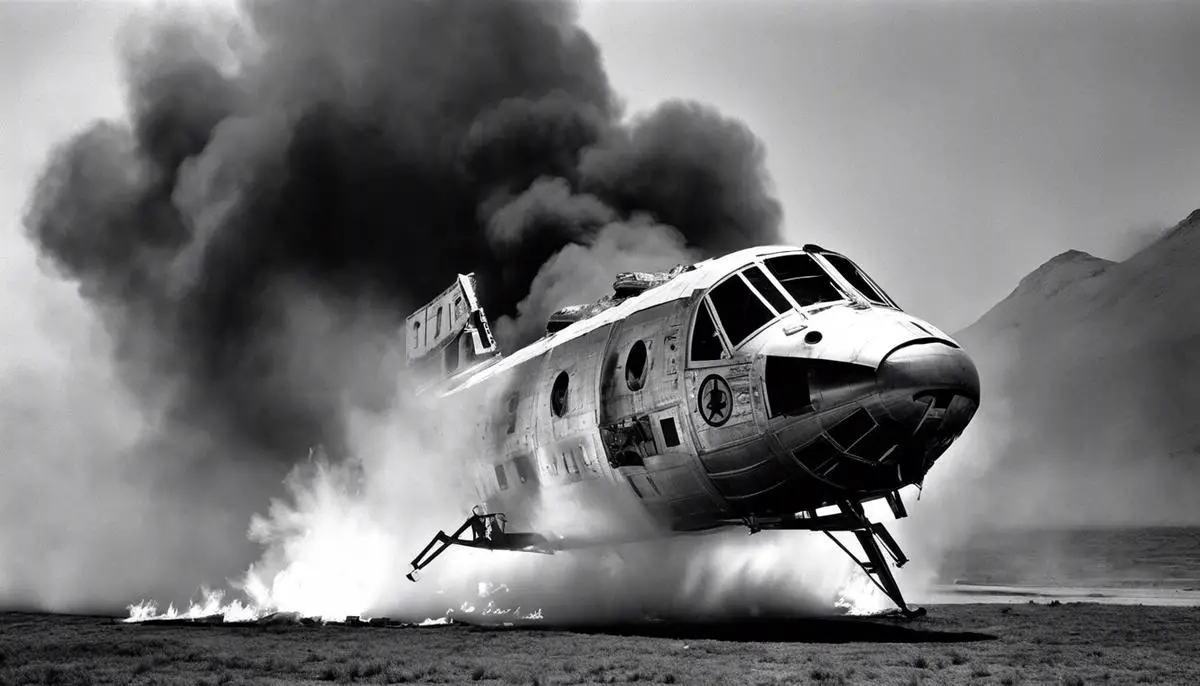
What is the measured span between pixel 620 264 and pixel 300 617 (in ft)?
51.3

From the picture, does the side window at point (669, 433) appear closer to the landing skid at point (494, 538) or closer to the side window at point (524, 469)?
the side window at point (524, 469)

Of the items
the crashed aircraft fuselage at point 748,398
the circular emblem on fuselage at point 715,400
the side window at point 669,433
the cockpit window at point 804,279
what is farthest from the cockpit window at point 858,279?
the side window at point 669,433

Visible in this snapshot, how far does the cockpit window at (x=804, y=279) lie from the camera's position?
1527 cm

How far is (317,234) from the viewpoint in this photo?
44.0 metres

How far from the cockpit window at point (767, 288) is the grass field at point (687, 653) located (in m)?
4.88

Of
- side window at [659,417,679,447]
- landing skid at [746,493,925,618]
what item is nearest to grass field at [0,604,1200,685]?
landing skid at [746,493,925,618]

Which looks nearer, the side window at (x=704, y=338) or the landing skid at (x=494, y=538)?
the side window at (x=704, y=338)

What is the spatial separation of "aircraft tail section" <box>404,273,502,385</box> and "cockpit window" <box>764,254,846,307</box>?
12425mm

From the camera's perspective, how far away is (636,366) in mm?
16766

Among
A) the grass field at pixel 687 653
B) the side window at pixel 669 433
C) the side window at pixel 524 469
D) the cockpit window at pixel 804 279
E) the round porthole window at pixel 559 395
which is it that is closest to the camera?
the grass field at pixel 687 653

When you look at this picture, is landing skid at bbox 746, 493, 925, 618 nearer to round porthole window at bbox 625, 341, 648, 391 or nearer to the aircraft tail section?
round porthole window at bbox 625, 341, 648, 391

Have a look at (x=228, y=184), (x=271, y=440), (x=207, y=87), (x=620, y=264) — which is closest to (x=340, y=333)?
(x=271, y=440)

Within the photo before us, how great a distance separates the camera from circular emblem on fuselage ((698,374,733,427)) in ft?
48.9

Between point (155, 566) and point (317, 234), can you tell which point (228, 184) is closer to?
point (317, 234)
